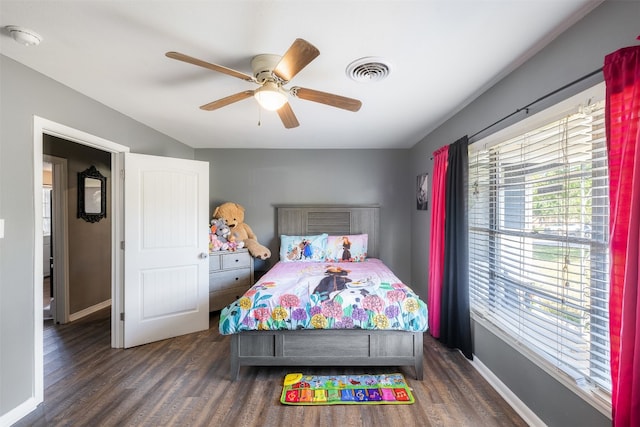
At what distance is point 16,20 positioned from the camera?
1.39 meters

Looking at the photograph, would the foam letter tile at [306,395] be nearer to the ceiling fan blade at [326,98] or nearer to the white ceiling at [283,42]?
the ceiling fan blade at [326,98]

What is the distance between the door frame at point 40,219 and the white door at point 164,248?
0.08 metres

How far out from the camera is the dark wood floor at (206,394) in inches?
68.6

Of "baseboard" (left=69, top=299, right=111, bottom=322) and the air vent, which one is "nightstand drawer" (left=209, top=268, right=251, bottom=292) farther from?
the air vent

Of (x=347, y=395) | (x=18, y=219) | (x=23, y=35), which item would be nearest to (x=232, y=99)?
(x=23, y=35)

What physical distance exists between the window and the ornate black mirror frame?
4.62m

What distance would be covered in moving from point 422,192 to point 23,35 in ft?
12.3

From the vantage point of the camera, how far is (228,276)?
139 inches

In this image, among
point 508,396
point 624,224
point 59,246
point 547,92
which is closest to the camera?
point 624,224

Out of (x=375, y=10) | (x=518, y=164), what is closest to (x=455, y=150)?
(x=518, y=164)

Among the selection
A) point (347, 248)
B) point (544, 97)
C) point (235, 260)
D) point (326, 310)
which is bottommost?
point (326, 310)

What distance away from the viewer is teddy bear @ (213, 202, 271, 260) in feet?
12.4

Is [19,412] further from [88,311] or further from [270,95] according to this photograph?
[270,95]

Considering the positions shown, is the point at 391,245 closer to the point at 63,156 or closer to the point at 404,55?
the point at 404,55
